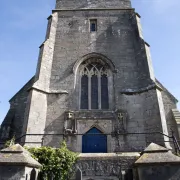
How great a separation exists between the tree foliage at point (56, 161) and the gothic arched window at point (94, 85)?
18.3ft

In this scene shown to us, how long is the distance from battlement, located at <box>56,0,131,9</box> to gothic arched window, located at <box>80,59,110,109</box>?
5.47 metres

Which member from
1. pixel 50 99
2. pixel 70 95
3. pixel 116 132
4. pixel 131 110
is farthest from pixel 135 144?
pixel 50 99

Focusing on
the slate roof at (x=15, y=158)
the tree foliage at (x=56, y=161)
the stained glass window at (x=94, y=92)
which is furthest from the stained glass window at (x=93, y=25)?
the slate roof at (x=15, y=158)

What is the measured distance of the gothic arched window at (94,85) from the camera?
12555 millimetres

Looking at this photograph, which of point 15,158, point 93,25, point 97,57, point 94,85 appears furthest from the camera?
point 93,25

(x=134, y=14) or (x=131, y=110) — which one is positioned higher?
(x=134, y=14)

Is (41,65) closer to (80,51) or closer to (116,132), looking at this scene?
(80,51)

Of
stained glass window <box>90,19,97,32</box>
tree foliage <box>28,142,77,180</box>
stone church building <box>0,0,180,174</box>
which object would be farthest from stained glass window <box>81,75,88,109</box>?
tree foliage <box>28,142,77,180</box>

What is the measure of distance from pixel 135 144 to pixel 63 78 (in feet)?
19.3

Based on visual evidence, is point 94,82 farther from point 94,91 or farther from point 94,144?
point 94,144

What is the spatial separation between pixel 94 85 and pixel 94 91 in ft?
1.41

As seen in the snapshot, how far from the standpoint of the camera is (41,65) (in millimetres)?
12594

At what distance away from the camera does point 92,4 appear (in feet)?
54.6

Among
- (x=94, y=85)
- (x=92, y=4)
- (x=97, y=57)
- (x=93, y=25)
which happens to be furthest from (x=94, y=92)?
(x=92, y=4)
